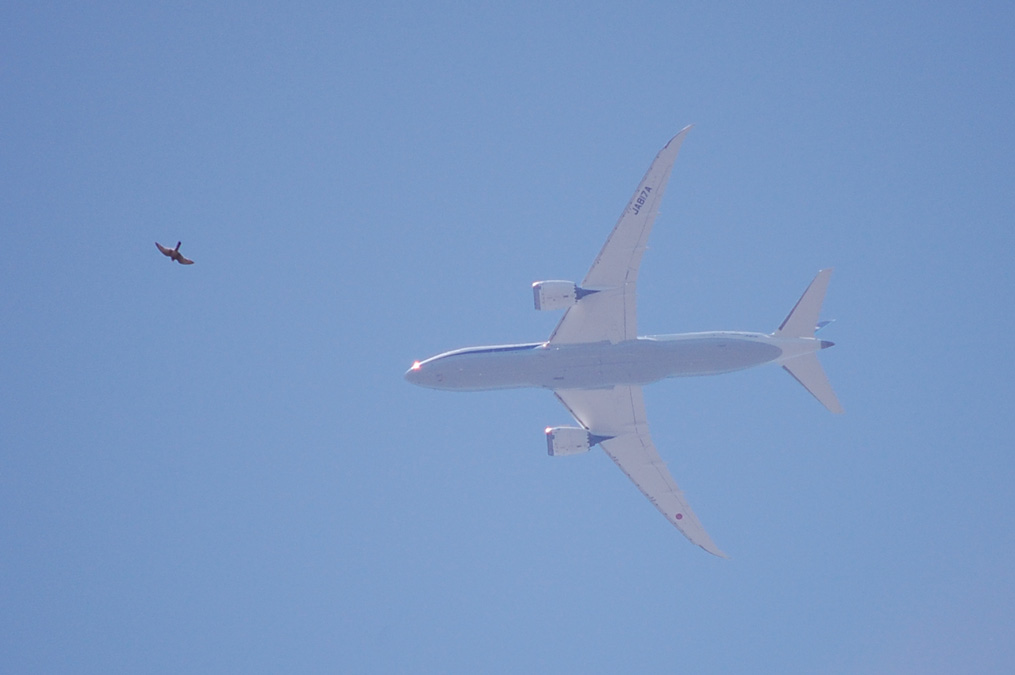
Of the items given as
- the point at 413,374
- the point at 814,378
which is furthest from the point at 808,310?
the point at 413,374

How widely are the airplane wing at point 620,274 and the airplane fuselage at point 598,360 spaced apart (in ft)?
2.84

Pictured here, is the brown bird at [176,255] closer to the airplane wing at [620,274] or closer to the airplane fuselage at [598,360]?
the airplane fuselage at [598,360]

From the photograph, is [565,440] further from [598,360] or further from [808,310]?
[808,310]

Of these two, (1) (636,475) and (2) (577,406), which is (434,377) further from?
(1) (636,475)

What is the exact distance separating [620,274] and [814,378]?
13959 millimetres

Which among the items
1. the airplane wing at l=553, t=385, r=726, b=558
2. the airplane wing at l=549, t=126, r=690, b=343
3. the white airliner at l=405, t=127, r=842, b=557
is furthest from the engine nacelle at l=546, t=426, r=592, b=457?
the airplane wing at l=549, t=126, r=690, b=343

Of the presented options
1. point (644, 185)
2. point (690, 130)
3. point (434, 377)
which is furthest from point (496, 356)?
point (690, 130)

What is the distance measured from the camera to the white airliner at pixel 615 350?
5822 centimetres

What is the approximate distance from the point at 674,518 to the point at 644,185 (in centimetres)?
2296

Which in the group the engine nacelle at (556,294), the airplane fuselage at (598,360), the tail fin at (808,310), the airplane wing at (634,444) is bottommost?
the airplane wing at (634,444)

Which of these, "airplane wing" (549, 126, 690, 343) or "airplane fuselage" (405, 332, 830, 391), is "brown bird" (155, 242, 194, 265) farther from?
"airplane wing" (549, 126, 690, 343)

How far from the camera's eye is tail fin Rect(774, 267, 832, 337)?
60.9m

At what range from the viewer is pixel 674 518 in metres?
65.6

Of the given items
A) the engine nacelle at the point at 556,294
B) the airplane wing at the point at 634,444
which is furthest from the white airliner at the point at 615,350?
the airplane wing at the point at 634,444
